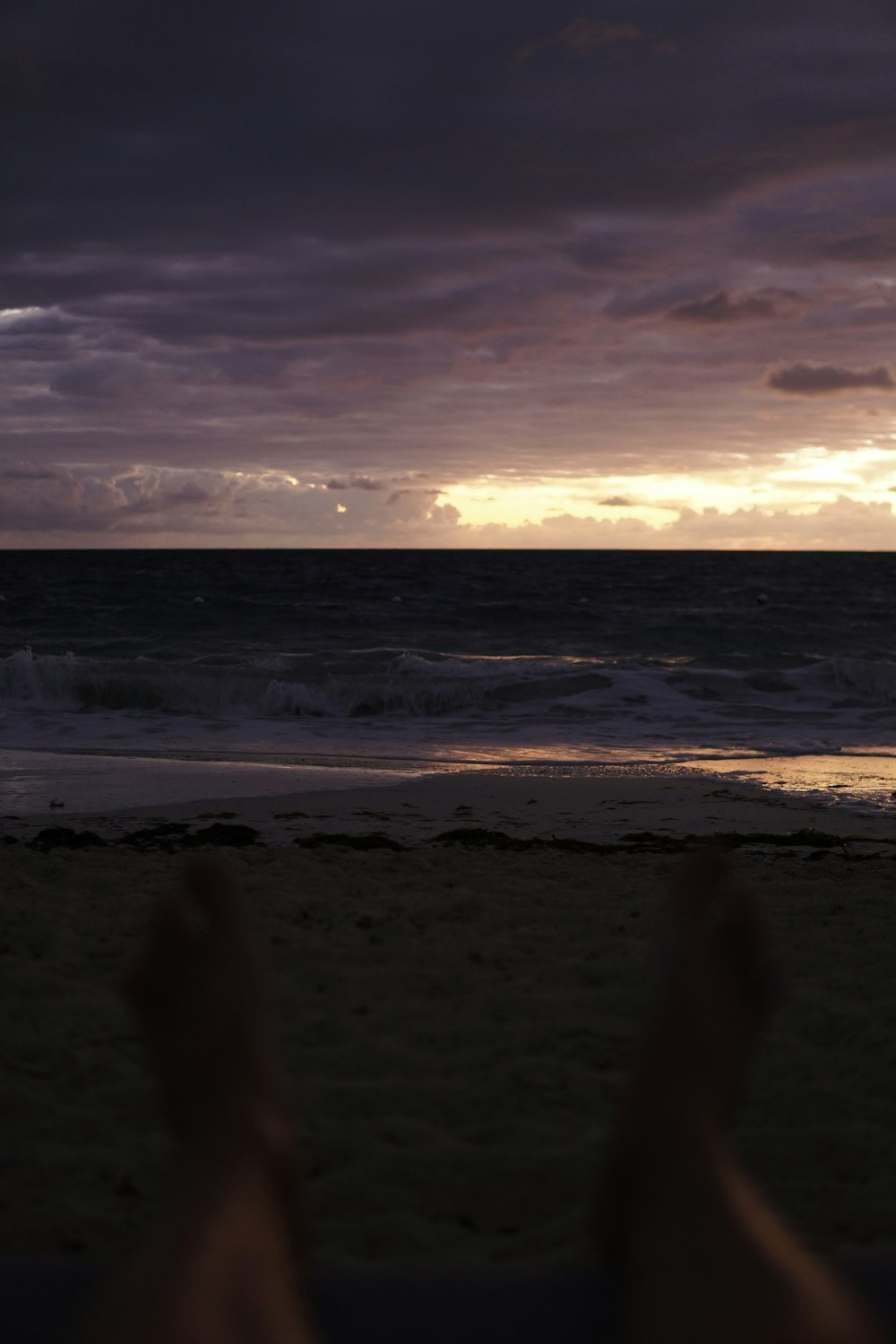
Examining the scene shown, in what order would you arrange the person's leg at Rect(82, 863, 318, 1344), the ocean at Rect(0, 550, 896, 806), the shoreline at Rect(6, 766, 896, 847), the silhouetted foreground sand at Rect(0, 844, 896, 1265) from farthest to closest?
the ocean at Rect(0, 550, 896, 806) < the shoreline at Rect(6, 766, 896, 847) < the silhouetted foreground sand at Rect(0, 844, 896, 1265) < the person's leg at Rect(82, 863, 318, 1344)

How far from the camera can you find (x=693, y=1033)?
5.92ft

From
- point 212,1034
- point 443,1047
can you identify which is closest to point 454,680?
point 443,1047

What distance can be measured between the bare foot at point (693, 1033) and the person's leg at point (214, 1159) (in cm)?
49

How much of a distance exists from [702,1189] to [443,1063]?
45.9 inches

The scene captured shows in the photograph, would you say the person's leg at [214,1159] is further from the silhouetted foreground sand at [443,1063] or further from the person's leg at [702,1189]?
the person's leg at [702,1189]

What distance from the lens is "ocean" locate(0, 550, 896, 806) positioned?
362 inches

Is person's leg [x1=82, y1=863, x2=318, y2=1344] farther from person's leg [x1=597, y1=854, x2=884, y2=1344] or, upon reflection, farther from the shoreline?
the shoreline

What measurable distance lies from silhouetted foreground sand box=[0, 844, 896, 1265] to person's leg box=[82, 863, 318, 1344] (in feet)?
1.09

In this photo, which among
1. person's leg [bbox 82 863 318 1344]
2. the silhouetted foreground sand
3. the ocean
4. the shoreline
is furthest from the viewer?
the ocean

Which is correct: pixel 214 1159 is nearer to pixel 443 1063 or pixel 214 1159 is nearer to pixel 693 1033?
pixel 693 1033

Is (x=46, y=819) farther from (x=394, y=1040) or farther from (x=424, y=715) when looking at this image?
Answer: (x=424, y=715)

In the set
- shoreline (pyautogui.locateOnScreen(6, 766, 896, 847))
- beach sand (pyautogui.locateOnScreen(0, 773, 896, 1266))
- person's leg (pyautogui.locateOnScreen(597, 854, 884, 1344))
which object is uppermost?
person's leg (pyautogui.locateOnScreen(597, 854, 884, 1344))

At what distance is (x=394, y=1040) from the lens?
8.69 feet

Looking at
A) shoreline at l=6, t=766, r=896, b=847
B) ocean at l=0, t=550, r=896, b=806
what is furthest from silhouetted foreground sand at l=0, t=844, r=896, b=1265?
ocean at l=0, t=550, r=896, b=806
